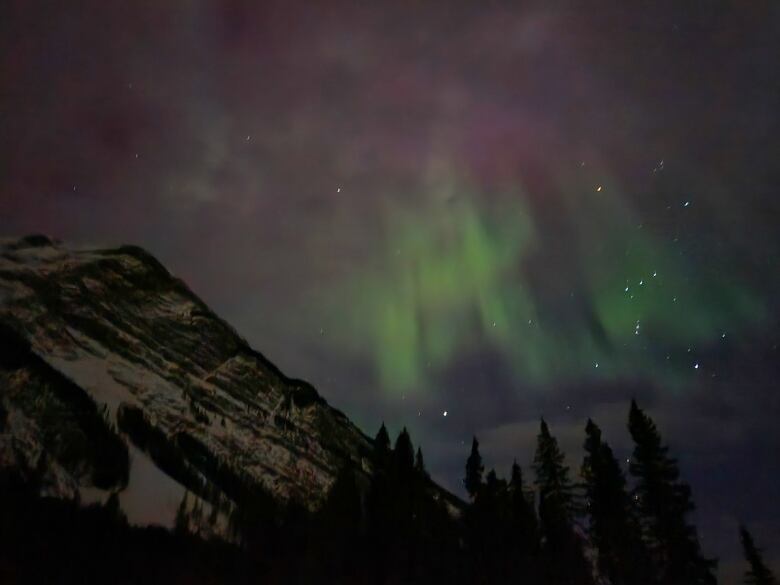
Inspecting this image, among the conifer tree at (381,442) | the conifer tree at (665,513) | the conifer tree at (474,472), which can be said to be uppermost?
the conifer tree at (381,442)

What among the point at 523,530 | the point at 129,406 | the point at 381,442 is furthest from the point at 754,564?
the point at 129,406

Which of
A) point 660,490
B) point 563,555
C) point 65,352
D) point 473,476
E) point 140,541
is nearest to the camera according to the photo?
point 660,490

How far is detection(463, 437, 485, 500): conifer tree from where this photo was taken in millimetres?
87312

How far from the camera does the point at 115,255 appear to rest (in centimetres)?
19525

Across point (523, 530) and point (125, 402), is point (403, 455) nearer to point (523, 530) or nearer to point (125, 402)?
point (523, 530)

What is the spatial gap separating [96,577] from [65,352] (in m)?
92.4

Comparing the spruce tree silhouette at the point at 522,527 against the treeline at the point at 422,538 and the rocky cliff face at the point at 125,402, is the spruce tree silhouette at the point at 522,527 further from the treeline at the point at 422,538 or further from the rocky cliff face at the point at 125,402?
the rocky cliff face at the point at 125,402

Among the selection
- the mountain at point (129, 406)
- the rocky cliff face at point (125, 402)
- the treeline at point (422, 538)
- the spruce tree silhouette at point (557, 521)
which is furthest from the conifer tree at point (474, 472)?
the rocky cliff face at point (125, 402)

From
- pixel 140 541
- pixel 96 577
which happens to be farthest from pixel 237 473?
pixel 96 577

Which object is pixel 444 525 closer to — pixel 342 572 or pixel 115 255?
pixel 342 572

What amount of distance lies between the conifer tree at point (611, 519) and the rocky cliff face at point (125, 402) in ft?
228

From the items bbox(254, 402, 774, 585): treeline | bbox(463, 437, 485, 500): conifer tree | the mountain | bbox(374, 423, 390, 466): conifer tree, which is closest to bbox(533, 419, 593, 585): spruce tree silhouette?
bbox(254, 402, 774, 585): treeline

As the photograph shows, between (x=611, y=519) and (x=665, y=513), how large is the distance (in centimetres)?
762

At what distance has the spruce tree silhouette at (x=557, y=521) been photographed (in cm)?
6212
